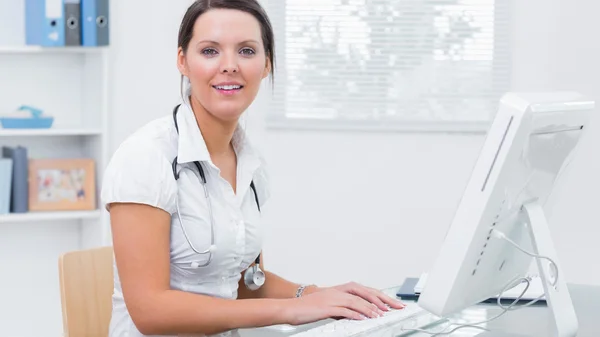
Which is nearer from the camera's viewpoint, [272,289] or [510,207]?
[510,207]

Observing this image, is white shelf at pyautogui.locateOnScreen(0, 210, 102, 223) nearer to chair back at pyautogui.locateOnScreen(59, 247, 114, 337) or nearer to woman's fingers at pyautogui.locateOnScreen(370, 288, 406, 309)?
chair back at pyautogui.locateOnScreen(59, 247, 114, 337)

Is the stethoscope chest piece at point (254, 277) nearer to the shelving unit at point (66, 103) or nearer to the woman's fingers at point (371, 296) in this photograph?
the woman's fingers at point (371, 296)

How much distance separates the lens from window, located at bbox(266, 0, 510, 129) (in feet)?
13.0

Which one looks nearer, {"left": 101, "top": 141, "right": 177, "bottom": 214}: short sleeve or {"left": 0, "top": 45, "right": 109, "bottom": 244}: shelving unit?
{"left": 101, "top": 141, "right": 177, "bottom": 214}: short sleeve

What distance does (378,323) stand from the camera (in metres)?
1.64

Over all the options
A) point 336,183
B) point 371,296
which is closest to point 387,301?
point 371,296

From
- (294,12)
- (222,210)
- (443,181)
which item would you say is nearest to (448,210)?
(443,181)

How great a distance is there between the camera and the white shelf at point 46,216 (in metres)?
3.76

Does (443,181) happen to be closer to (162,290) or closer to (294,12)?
(294,12)

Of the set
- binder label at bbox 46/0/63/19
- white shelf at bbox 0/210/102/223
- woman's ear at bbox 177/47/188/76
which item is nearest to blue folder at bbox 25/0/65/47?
binder label at bbox 46/0/63/19

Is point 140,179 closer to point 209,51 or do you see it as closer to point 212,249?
point 212,249

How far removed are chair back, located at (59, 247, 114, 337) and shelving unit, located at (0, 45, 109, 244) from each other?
177 cm

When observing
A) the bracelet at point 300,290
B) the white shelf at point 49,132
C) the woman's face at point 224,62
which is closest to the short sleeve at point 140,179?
the woman's face at point 224,62

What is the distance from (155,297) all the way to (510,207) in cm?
71
